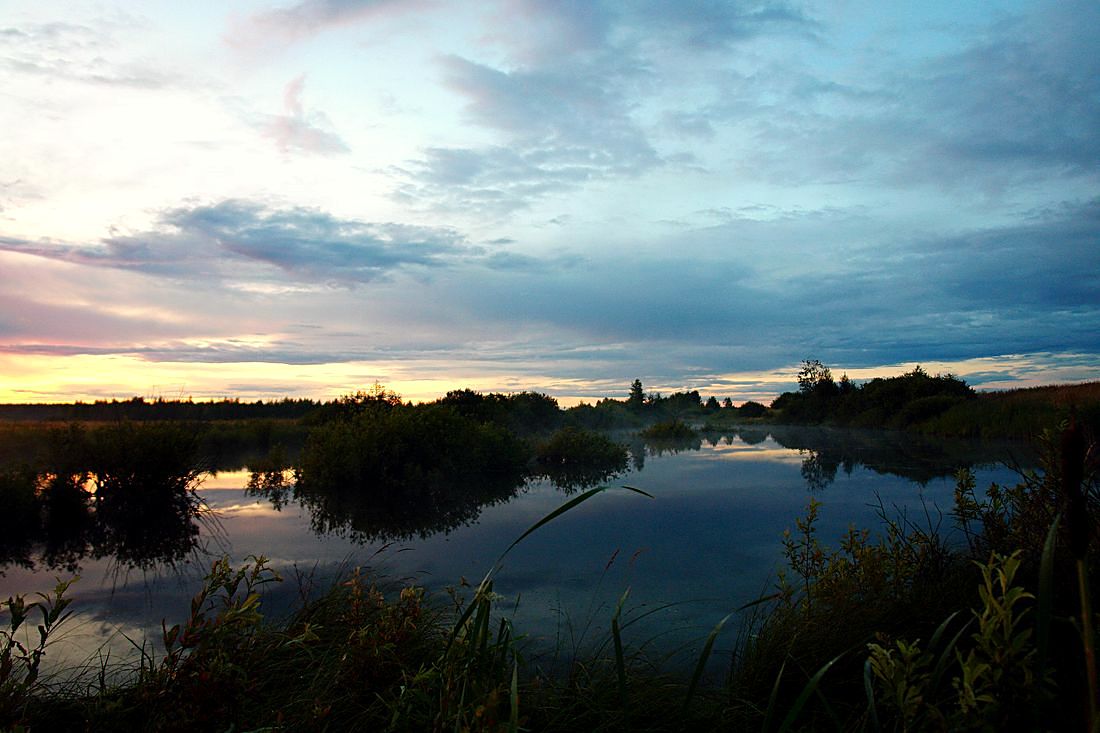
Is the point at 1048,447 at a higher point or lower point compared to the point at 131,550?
higher

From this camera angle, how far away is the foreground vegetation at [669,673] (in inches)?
70.7

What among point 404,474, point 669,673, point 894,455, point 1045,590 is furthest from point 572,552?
point 894,455

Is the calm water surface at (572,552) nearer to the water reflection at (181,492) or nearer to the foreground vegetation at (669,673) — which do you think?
the water reflection at (181,492)

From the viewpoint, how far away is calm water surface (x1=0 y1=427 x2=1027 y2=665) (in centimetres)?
565

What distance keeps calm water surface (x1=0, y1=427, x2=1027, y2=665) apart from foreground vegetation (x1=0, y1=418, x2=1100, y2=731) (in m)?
0.46

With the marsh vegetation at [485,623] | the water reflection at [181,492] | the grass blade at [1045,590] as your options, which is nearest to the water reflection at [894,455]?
the water reflection at [181,492]

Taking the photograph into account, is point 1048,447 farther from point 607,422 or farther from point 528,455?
point 607,422

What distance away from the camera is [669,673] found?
4020mm

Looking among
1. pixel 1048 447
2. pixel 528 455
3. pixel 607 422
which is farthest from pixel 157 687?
pixel 607 422

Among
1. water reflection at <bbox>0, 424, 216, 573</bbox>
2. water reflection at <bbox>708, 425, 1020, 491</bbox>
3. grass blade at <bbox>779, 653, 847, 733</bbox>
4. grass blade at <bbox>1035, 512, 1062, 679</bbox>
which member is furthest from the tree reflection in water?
grass blade at <bbox>1035, 512, 1062, 679</bbox>

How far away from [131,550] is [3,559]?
51.6 inches

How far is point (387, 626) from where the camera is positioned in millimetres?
3537

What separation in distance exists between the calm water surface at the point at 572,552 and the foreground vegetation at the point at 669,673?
456 mm

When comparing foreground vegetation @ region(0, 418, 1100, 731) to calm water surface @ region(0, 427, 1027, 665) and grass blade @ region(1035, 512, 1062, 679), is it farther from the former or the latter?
calm water surface @ region(0, 427, 1027, 665)
